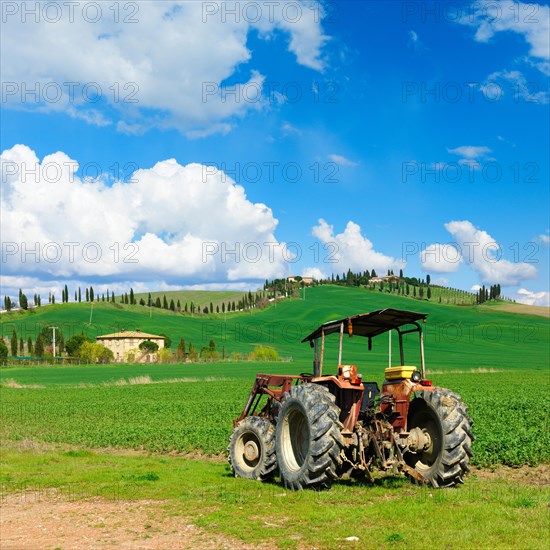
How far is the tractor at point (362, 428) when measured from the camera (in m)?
11.5

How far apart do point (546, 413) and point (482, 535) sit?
17811 mm

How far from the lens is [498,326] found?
5655 inches

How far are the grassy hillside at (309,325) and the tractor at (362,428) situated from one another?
303ft

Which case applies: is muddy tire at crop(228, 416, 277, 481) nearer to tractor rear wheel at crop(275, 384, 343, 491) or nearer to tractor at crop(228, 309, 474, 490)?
tractor at crop(228, 309, 474, 490)

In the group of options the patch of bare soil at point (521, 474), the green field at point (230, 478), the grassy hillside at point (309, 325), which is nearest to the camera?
the green field at point (230, 478)

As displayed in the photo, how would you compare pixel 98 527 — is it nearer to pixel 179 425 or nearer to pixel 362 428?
pixel 362 428

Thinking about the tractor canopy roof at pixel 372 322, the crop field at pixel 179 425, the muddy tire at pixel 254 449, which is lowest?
the crop field at pixel 179 425

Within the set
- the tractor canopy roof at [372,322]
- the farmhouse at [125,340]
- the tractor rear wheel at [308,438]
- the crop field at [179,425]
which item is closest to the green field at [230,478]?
the crop field at [179,425]

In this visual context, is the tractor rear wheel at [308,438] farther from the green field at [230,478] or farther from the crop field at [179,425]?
the crop field at [179,425]

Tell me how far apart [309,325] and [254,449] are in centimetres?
13840

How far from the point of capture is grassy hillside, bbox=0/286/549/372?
122m

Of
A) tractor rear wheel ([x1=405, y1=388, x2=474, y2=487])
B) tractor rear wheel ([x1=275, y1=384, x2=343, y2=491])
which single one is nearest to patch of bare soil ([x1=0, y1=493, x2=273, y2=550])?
tractor rear wheel ([x1=275, y1=384, x2=343, y2=491])

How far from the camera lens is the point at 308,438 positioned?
12.5 metres

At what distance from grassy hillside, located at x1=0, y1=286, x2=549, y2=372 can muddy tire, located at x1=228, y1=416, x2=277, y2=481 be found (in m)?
91.7
